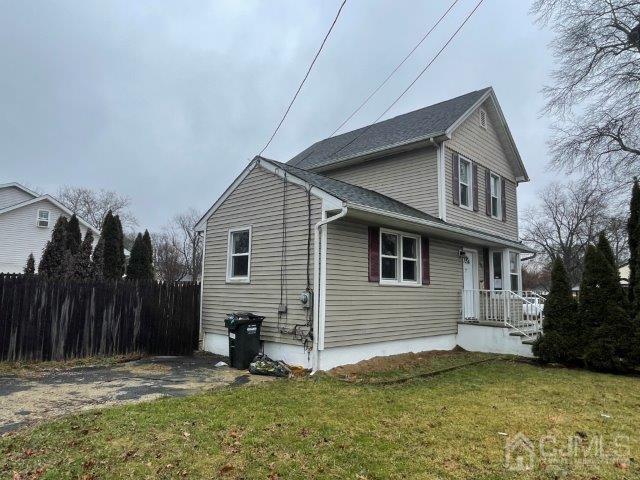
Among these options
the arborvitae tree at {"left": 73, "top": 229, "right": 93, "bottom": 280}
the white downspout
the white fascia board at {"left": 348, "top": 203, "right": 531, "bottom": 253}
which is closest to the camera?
the white downspout

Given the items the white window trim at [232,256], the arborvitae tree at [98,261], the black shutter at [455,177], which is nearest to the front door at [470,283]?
the black shutter at [455,177]

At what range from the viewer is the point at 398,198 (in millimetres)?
12172

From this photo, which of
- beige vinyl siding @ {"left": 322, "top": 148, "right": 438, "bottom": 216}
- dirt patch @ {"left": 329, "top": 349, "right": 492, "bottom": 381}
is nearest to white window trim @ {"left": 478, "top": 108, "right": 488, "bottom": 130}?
beige vinyl siding @ {"left": 322, "top": 148, "right": 438, "bottom": 216}

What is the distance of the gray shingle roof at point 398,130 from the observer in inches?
474

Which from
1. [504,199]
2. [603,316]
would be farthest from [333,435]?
[504,199]

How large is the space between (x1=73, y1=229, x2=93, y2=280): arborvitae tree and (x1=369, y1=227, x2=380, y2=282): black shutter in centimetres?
963

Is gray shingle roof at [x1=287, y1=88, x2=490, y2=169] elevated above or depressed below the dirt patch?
above

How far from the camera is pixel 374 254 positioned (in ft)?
29.7

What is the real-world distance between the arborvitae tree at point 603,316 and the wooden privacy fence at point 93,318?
29.6 ft

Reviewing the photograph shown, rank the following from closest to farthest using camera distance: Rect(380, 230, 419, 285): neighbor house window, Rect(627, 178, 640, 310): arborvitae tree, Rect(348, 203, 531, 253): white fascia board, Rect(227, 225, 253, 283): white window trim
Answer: Rect(348, 203, 531, 253): white fascia board → Rect(627, 178, 640, 310): arborvitae tree → Rect(380, 230, 419, 285): neighbor house window → Rect(227, 225, 253, 283): white window trim

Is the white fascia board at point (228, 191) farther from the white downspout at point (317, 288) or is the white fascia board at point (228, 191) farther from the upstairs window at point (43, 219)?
the upstairs window at point (43, 219)

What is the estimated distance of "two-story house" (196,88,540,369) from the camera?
820cm

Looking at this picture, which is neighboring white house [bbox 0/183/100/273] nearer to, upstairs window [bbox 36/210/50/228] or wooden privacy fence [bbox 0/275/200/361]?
upstairs window [bbox 36/210/50/228]

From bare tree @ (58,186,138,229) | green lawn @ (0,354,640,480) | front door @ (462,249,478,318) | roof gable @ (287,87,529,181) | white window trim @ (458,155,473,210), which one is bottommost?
green lawn @ (0,354,640,480)
